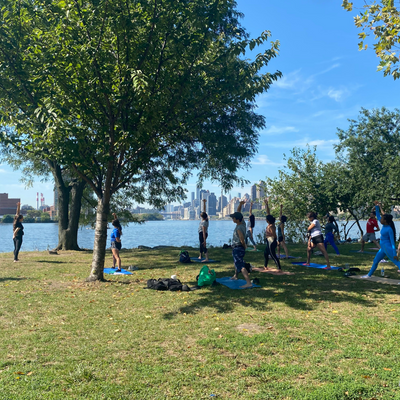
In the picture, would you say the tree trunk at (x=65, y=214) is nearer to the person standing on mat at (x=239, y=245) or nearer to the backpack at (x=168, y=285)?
the backpack at (x=168, y=285)

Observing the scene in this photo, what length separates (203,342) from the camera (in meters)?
5.07

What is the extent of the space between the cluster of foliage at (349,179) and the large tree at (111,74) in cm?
1693

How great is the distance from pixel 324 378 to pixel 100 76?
8.89m

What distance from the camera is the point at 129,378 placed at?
3.95 m

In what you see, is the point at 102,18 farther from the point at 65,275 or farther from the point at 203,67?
the point at 65,275

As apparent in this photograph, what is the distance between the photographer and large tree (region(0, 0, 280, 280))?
8.58 m

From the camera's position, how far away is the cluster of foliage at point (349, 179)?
24094 millimetres

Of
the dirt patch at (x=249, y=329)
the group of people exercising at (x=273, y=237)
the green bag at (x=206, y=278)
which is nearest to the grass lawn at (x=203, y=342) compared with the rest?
the dirt patch at (x=249, y=329)

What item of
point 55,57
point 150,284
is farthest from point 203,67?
point 150,284

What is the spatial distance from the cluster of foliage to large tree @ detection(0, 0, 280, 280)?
16.9 meters

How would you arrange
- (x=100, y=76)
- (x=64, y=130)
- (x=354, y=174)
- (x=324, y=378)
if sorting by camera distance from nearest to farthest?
1. (x=324, y=378)
2. (x=64, y=130)
3. (x=100, y=76)
4. (x=354, y=174)

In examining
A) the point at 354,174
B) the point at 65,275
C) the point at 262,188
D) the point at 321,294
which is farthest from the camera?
the point at 262,188

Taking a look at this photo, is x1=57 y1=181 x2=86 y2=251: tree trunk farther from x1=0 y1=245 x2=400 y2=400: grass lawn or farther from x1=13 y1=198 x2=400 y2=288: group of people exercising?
x1=0 y1=245 x2=400 y2=400: grass lawn

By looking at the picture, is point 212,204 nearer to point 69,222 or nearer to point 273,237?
point 69,222
